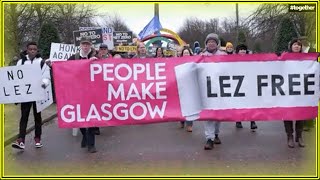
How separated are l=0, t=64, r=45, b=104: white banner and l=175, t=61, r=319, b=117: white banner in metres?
2.35

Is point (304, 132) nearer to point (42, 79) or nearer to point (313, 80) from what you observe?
point (313, 80)

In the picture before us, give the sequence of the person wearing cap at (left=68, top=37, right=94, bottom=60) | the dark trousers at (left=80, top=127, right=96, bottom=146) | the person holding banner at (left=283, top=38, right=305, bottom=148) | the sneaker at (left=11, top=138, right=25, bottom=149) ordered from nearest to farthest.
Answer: the person holding banner at (left=283, top=38, right=305, bottom=148) < the dark trousers at (left=80, top=127, right=96, bottom=146) < the person wearing cap at (left=68, top=37, right=94, bottom=60) < the sneaker at (left=11, top=138, right=25, bottom=149)

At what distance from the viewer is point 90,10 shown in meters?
37.8

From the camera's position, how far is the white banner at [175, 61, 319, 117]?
709 cm

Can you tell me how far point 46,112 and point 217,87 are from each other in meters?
7.40

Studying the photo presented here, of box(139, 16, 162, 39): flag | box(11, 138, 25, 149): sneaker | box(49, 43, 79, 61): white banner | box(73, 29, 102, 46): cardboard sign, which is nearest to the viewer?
box(11, 138, 25, 149): sneaker

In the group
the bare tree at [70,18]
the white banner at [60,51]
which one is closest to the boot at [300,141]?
the white banner at [60,51]

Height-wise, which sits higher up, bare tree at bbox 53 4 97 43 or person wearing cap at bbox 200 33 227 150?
bare tree at bbox 53 4 97 43

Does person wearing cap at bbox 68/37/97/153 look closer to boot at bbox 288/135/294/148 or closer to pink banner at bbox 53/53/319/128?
pink banner at bbox 53/53/319/128

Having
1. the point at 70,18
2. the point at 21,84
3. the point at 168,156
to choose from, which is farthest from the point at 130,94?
the point at 70,18

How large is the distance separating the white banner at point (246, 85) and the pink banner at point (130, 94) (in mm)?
62

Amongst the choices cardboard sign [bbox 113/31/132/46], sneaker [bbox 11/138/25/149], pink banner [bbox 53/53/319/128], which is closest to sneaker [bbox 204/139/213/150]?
pink banner [bbox 53/53/319/128]

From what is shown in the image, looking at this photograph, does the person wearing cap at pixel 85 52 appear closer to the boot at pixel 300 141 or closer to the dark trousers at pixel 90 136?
the dark trousers at pixel 90 136

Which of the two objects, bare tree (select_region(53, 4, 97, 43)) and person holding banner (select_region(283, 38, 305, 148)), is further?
bare tree (select_region(53, 4, 97, 43))
